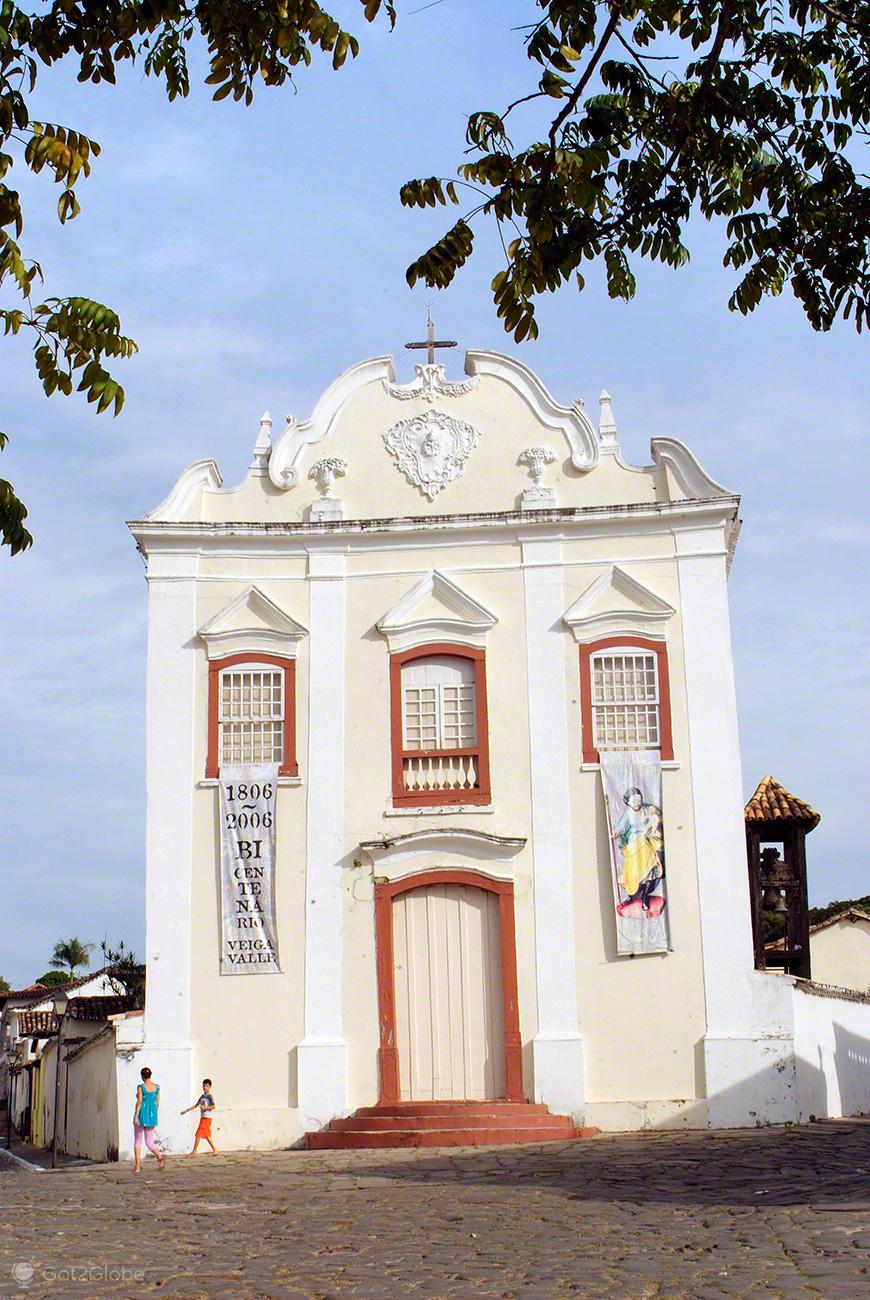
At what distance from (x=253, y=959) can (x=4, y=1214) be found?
658 centimetres

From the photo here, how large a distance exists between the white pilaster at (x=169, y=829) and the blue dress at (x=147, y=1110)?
107cm

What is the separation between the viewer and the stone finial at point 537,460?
19.3m

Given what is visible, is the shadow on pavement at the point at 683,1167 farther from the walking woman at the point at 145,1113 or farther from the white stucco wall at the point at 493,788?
the walking woman at the point at 145,1113

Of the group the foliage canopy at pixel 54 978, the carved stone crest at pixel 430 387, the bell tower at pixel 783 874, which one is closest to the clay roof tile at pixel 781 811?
the bell tower at pixel 783 874

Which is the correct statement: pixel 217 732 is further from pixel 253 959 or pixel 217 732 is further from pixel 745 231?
pixel 745 231

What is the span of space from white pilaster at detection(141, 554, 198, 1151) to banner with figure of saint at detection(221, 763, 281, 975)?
0.48m

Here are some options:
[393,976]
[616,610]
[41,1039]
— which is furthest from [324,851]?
[41,1039]

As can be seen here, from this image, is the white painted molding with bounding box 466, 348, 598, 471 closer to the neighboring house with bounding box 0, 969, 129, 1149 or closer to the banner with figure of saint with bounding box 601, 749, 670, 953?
the banner with figure of saint with bounding box 601, 749, 670, 953

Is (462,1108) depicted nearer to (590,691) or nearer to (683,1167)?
(683,1167)

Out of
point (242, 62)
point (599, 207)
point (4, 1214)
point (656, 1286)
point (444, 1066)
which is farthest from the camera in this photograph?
point (444, 1066)

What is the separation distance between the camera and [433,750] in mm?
18578

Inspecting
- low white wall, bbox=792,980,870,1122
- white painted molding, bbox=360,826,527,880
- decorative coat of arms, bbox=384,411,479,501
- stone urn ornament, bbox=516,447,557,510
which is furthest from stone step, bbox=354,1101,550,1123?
decorative coat of arms, bbox=384,411,479,501

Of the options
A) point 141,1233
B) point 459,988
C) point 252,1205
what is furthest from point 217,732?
point 141,1233

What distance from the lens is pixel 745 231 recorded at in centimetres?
723
